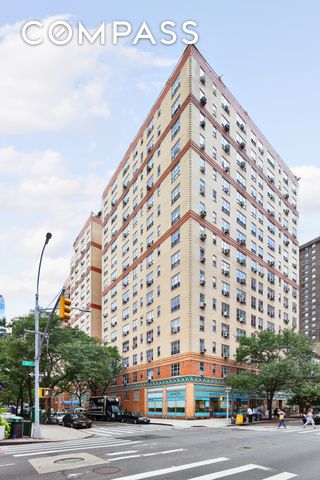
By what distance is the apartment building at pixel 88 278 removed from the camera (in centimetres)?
9206

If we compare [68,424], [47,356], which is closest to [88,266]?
[47,356]

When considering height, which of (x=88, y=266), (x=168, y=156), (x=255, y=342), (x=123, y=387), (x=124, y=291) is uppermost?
(x=168, y=156)

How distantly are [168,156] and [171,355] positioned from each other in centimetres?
2619

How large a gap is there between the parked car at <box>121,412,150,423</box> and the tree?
35.7ft

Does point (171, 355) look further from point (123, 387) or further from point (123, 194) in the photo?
point (123, 194)

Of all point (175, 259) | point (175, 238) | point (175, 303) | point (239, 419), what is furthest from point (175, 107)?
point (239, 419)

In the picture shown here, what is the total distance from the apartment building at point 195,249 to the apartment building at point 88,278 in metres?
14.5

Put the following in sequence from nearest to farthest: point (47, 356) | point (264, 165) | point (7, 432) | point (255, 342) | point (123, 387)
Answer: point (7, 432), point (47, 356), point (255, 342), point (123, 387), point (264, 165)

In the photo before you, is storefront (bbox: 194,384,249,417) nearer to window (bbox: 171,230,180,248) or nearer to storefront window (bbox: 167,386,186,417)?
storefront window (bbox: 167,386,186,417)

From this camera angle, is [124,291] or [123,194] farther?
[123,194]

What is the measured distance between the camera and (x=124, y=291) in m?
72.9

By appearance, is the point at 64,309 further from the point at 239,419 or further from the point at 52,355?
the point at 52,355

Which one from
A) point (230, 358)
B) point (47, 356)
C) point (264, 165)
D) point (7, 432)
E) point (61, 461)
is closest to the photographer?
point (61, 461)

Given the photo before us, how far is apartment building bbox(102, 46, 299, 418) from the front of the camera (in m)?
51.4
